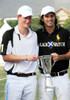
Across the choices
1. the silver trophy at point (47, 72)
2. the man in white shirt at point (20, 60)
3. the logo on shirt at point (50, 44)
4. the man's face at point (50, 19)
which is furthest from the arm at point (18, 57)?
the man's face at point (50, 19)

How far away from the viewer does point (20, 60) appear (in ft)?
14.1

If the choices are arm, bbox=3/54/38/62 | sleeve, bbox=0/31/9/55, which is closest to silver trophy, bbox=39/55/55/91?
arm, bbox=3/54/38/62

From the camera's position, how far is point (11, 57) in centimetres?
433

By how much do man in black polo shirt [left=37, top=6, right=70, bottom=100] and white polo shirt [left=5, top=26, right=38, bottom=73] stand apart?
0.34 metres

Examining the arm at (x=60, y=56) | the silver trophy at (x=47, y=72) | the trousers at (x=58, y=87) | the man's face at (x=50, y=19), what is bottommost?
the trousers at (x=58, y=87)

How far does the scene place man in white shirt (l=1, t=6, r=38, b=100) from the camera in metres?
4.34

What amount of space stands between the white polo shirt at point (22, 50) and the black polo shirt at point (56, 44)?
1.07 feet

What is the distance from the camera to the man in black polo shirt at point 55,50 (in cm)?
470

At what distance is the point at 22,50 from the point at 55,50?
623mm

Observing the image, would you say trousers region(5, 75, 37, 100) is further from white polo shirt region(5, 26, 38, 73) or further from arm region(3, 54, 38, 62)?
arm region(3, 54, 38, 62)

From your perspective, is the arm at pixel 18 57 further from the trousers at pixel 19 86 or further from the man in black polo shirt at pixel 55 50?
the man in black polo shirt at pixel 55 50

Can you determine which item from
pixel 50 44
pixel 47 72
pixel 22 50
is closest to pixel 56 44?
pixel 50 44

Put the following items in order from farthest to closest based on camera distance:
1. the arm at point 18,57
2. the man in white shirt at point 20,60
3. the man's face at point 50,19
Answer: the man's face at point 50,19, the man in white shirt at point 20,60, the arm at point 18,57

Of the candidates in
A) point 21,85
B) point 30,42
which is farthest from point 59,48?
point 21,85
